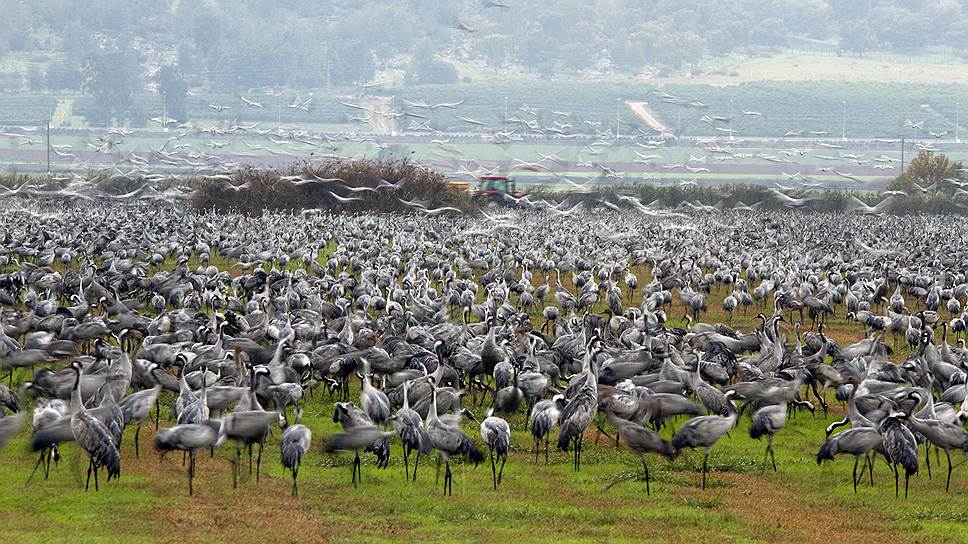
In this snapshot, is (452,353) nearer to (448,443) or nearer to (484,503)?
(448,443)

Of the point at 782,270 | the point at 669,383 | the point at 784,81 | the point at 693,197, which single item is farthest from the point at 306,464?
the point at 784,81

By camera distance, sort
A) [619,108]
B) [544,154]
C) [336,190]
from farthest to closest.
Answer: [619,108] → [544,154] → [336,190]

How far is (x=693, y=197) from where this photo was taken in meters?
77.8

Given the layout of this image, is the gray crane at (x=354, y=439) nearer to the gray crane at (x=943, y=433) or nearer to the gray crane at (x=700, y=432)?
the gray crane at (x=700, y=432)

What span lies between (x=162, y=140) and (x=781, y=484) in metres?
130

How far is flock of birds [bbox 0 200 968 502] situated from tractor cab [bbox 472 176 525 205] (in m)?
31.6

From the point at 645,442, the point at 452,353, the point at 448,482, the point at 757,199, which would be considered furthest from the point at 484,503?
the point at 757,199

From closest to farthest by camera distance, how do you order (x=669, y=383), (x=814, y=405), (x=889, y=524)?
(x=889, y=524)
(x=669, y=383)
(x=814, y=405)

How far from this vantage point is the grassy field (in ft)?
41.5

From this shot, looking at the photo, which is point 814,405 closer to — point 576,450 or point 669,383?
point 669,383

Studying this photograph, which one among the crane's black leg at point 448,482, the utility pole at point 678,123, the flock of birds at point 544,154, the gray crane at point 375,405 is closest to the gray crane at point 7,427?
the gray crane at point 375,405

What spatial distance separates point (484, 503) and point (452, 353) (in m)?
5.56

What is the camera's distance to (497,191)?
74625mm

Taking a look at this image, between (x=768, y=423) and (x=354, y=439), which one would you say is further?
(x=768, y=423)
